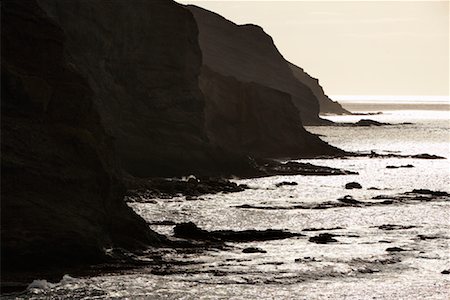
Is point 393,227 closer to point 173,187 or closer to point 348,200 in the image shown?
point 348,200

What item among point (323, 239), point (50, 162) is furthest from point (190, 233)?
point (50, 162)

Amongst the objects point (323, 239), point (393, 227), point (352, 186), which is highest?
point (323, 239)

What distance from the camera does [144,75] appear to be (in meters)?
114

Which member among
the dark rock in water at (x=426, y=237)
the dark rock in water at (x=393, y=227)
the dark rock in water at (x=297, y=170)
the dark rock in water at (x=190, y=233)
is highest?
the dark rock in water at (x=190, y=233)

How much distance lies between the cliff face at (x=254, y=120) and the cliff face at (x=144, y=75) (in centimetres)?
3078

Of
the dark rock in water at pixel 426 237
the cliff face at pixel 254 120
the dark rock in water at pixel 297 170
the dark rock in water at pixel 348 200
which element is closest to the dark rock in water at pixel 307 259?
the dark rock in water at pixel 426 237

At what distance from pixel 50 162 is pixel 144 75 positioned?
63.0m

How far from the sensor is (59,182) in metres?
51.6

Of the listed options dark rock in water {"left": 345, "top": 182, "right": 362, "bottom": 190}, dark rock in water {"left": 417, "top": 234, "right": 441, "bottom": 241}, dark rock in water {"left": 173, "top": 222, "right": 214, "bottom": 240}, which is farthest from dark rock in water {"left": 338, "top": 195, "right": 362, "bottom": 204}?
dark rock in water {"left": 173, "top": 222, "right": 214, "bottom": 240}

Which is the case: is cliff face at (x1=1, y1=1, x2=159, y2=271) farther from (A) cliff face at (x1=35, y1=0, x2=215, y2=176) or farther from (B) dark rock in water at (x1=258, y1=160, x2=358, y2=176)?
(B) dark rock in water at (x1=258, y1=160, x2=358, y2=176)

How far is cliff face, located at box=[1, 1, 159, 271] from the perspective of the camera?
158 feet

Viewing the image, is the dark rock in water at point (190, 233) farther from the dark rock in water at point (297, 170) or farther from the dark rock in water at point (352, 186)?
the dark rock in water at point (297, 170)

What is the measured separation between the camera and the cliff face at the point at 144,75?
103 meters

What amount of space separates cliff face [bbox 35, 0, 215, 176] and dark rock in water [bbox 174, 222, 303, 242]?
36.3m
